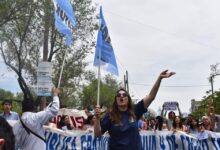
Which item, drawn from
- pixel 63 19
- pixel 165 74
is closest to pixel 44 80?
pixel 63 19

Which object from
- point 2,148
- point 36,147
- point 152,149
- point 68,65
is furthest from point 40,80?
point 68,65

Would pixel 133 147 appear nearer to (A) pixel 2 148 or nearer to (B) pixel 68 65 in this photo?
(A) pixel 2 148

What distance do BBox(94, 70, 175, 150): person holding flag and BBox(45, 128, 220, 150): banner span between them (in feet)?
14.7

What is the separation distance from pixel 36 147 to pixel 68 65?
83.3 feet

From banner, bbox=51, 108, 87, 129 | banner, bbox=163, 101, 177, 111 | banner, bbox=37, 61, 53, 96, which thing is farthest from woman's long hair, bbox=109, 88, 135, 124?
banner, bbox=163, 101, 177, 111

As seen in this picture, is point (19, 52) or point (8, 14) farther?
point (19, 52)

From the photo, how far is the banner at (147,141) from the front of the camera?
9.41 m

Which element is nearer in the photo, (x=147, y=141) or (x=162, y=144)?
(x=162, y=144)

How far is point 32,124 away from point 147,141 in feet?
14.8

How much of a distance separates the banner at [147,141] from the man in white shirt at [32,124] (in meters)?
3.14

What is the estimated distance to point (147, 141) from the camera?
1002cm

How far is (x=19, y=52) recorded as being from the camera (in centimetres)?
3127

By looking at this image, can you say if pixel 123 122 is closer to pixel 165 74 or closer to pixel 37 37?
pixel 165 74

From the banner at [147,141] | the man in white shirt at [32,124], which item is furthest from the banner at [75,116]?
the man in white shirt at [32,124]
